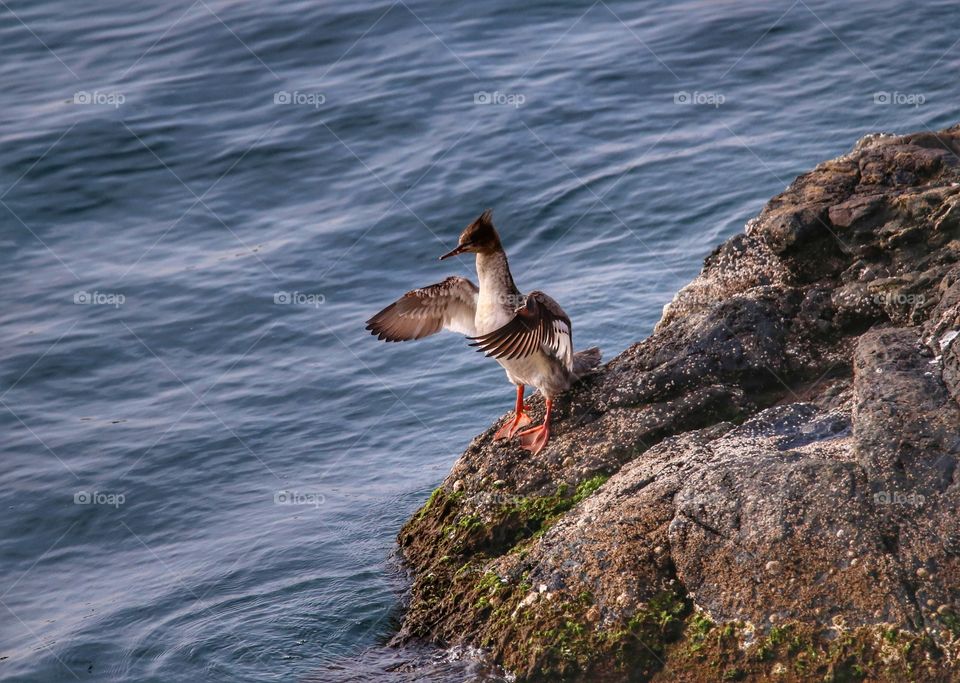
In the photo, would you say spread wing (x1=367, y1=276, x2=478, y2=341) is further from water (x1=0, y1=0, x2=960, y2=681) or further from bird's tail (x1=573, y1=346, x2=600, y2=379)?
water (x1=0, y1=0, x2=960, y2=681)

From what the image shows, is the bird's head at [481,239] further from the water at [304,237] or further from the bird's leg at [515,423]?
the water at [304,237]

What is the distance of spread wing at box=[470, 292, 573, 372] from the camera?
22.1 ft

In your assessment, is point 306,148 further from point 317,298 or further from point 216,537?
point 216,537

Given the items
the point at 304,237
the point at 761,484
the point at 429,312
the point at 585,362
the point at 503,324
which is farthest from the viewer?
the point at 304,237

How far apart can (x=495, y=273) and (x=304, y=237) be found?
6661 millimetres

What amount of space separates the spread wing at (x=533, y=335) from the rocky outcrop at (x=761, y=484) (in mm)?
362

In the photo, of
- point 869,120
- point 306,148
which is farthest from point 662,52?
point 306,148

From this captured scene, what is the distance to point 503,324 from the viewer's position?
24.1 ft

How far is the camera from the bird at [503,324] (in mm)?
6820

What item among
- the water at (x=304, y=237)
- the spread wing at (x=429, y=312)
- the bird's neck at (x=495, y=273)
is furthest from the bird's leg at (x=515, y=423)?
the water at (x=304, y=237)

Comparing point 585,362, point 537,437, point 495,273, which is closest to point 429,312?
point 495,273

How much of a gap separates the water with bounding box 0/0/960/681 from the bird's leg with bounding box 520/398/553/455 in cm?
124

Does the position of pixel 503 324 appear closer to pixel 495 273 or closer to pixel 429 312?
pixel 495 273

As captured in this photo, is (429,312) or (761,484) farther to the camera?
(429,312)
